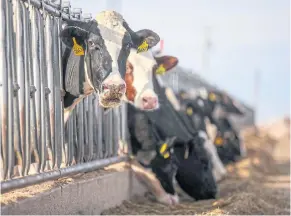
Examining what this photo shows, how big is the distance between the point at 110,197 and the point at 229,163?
8.75 metres

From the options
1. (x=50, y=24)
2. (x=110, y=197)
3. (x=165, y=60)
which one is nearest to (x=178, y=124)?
(x=165, y=60)

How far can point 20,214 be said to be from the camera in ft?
16.4

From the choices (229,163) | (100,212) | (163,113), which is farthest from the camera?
(229,163)

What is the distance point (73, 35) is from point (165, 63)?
130 inches

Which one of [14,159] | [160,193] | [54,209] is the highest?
[14,159]

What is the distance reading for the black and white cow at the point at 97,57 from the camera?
20.9 ft

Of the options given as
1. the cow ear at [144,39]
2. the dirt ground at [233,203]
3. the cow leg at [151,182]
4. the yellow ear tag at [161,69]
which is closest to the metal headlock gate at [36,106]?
the cow ear at [144,39]

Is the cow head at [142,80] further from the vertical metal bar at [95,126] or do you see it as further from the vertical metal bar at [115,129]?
the vertical metal bar at [95,126]

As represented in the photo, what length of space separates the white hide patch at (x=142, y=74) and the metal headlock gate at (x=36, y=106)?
1.04m

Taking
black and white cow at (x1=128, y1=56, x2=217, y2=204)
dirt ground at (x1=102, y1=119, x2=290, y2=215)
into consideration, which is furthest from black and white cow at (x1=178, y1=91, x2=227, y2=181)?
black and white cow at (x1=128, y1=56, x2=217, y2=204)

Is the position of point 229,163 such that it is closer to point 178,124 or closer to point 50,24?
point 178,124

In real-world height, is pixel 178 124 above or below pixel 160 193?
above

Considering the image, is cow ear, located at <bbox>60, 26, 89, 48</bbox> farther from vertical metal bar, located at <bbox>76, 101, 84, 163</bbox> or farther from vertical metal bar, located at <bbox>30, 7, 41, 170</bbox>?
vertical metal bar, located at <bbox>76, 101, 84, 163</bbox>

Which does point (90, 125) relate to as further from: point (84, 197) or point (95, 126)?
point (84, 197)
